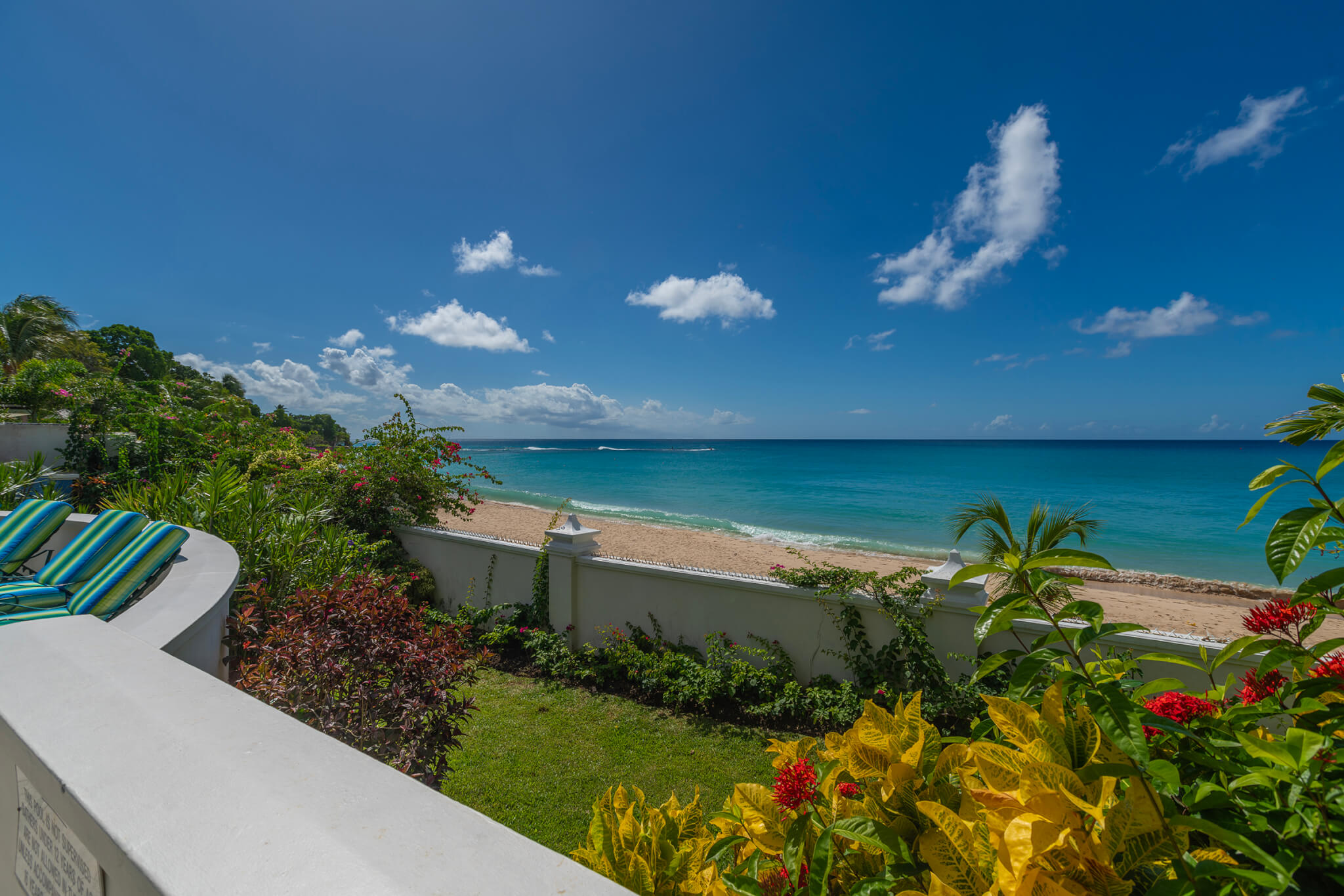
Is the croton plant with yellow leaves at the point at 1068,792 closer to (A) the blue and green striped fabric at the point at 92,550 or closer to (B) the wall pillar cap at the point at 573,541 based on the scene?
(A) the blue and green striped fabric at the point at 92,550

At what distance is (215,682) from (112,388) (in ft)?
43.7

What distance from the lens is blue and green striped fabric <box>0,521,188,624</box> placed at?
3.15 meters

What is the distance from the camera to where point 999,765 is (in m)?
0.93

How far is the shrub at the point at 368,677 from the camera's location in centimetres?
281

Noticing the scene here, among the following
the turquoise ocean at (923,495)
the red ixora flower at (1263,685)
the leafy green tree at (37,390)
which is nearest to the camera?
the red ixora flower at (1263,685)

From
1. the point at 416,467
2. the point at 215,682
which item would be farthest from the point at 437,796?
the point at 416,467

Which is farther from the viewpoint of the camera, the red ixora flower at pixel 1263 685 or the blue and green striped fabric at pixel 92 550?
the blue and green striped fabric at pixel 92 550

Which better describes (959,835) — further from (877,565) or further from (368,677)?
(877,565)

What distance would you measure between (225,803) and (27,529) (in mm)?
5514

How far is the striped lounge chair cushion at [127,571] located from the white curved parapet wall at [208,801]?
6.63 feet

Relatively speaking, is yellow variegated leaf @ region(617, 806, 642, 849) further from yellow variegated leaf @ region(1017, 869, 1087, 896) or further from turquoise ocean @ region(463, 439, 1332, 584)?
turquoise ocean @ region(463, 439, 1332, 584)

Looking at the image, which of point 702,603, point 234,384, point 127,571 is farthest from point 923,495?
point 234,384

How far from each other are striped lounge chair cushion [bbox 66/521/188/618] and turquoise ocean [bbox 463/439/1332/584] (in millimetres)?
8327

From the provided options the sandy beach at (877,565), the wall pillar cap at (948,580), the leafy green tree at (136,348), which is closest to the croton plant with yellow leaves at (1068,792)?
the wall pillar cap at (948,580)
